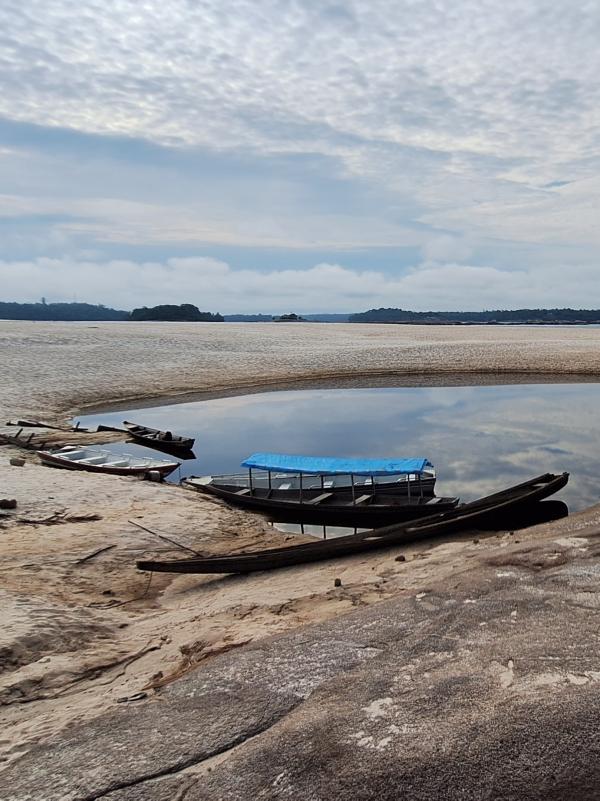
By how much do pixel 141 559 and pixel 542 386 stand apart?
41.9 meters

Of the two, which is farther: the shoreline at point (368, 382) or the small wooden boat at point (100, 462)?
the shoreline at point (368, 382)

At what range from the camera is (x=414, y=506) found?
17828 millimetres

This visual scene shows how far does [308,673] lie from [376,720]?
3.87 feet

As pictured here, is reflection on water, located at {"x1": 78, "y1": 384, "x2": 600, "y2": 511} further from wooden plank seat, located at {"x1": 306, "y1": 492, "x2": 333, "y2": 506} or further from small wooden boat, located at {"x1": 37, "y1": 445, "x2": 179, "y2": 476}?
wooden plank seat, located at {"x1": 306, "y1": 492, "x2": 333, "y2": 506}

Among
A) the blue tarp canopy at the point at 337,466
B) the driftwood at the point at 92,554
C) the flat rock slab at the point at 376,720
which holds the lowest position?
the driftwood at the point at 92,554

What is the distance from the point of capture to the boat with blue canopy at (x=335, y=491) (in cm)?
1831

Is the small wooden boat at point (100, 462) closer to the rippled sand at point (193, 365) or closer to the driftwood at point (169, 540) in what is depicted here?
the driftwood at point (169, 540)

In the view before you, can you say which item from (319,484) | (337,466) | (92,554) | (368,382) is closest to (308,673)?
(92,554)

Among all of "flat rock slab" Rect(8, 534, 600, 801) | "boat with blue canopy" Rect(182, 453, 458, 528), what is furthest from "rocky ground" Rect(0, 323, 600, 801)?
"boat with blue canopy" Rect(182, 453, 458, 528)

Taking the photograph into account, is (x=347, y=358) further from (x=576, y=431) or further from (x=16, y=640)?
(x=16, y=640)

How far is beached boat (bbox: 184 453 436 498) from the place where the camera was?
1909 cm

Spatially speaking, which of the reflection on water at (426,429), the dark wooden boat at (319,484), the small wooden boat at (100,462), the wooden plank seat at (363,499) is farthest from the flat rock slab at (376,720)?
the small wooden boat at (100,462)

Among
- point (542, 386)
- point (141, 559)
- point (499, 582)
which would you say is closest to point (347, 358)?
point (542, 386)

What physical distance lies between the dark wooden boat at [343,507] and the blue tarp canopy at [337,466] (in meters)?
0.79
